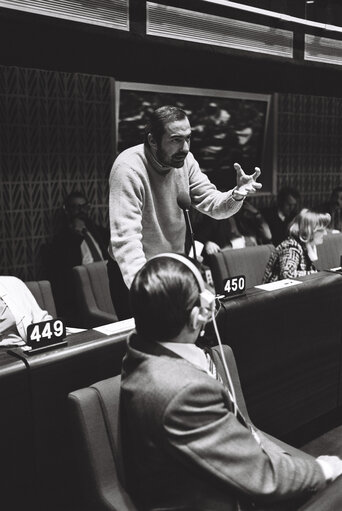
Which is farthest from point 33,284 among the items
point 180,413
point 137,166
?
point 180,413

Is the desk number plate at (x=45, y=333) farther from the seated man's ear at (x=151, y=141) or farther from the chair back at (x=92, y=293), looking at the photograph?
the chair back at (x=92, y=293)

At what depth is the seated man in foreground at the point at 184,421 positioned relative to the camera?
3.85 feet

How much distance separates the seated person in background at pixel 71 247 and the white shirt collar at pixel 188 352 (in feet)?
9.79

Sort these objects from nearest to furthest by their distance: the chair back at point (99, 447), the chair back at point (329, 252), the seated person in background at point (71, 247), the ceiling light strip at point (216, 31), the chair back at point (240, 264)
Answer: the chair back at point (99, 447), the chair back at point (240, 264), the seated person in background at point (71, 247), the ceiling light strip at point (216, 31), the chair back at point (329, 252)

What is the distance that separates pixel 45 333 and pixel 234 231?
141 inches

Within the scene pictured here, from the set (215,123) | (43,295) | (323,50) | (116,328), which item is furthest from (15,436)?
(323,50)

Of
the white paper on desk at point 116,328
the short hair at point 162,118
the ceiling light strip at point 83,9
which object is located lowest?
the white paper on desk at point 116,328

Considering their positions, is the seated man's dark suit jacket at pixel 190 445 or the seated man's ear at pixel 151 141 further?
the seated man's ear at pixel 151 141

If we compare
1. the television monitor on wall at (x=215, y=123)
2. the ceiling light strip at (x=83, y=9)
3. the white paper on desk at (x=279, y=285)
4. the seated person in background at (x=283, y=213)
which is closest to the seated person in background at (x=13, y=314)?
the white paper on desk at (x=279, y=285)

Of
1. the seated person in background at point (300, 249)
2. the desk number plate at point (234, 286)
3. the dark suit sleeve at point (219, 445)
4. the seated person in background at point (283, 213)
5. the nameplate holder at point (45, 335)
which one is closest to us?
the dark suit sleeve at point (219, 445)

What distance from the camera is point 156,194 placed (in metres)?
2.08

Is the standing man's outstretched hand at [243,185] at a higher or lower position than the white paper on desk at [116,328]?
higher

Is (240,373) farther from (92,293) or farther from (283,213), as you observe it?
(283,213)

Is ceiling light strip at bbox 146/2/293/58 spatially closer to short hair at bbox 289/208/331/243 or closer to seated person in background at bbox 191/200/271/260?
seated person in background at bbox 191/200/271/260
